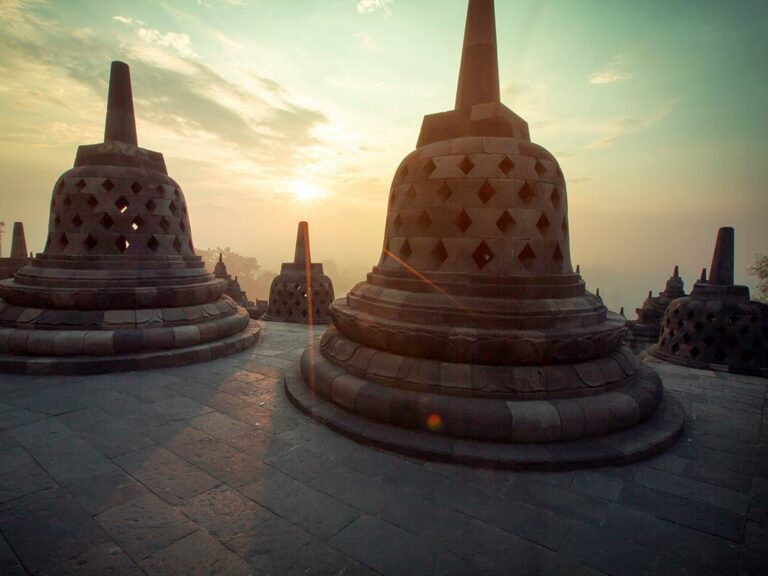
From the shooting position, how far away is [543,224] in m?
4.95

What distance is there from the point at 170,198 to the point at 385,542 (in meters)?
7.83

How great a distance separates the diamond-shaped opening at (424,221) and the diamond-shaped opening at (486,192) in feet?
2.44

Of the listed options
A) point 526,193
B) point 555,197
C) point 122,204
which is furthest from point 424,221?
point 122,204

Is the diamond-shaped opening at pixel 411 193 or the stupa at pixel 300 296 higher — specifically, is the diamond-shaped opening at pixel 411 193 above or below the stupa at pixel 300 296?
above

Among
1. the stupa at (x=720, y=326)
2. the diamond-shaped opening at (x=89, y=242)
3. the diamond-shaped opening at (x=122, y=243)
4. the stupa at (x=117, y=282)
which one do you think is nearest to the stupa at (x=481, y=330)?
the stupa at (x=117, y=282)

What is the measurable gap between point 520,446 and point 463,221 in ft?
9.13

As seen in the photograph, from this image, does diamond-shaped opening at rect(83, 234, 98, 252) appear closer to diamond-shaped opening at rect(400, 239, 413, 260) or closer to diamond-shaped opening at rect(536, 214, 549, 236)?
diamond-shaped opening at rect(400, 239, 413, 260)

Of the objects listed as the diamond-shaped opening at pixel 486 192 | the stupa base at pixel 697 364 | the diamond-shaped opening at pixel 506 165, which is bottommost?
the stupa base at pixel 697 364

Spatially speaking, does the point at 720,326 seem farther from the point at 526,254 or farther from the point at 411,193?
the point at 411,193

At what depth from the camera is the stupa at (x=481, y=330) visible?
3.73 m

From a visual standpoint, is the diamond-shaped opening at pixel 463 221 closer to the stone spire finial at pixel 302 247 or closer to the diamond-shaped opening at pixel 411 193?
the diamond-shaped opening at pixel 411 193

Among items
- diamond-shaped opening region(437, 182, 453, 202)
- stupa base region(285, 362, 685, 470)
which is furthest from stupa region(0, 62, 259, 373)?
diamond-shaped opening region(437, 182, 453, 202)

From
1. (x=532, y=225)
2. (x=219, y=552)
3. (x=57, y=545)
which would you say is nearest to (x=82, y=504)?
(x=57, y=545)

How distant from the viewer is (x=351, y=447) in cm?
376
